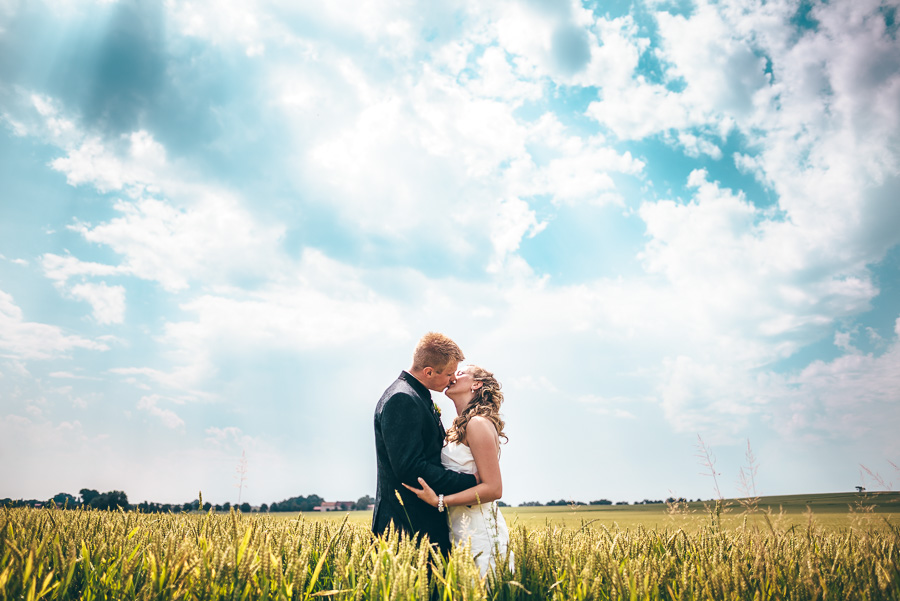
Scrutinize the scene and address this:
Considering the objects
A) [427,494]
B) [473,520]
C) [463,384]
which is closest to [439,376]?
Result: [463,384]

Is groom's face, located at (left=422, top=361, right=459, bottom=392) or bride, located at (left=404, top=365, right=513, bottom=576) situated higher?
groom's face, located at (left=422, top=361, right=459, bottom=392)

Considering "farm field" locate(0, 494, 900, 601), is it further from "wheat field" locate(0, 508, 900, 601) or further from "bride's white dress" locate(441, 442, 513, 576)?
"bride's white dress" locate(441, 442, 513, 576)

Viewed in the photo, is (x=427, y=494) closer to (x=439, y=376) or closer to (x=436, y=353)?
(x=439, y=376)

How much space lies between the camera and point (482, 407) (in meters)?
5.85

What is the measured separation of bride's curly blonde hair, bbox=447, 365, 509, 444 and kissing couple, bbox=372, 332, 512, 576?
1cm

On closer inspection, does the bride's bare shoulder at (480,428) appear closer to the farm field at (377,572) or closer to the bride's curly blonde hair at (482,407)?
the bride's curly blonde hair at (482,407)

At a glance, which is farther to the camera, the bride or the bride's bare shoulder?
the bride's bare shoulder

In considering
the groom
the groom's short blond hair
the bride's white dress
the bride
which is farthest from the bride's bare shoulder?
the groom's short blond hair

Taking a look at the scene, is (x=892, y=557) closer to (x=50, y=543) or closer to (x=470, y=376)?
(x=470, y=376)

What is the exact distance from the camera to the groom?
5.21m

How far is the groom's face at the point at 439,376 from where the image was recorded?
19.4ft

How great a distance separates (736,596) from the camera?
327cm

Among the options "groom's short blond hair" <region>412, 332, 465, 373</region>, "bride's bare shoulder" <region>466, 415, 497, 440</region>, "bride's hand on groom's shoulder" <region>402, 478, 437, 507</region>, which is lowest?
"bride's hand on groom's shoulder" <region>402, 478, 437, 507</region>

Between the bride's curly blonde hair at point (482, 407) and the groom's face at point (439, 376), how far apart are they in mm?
407
